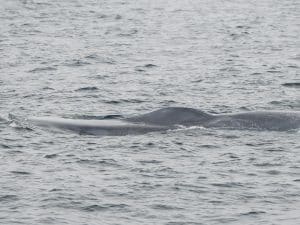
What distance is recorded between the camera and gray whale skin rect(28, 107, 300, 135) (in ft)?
81.0

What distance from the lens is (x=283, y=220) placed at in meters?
18.2

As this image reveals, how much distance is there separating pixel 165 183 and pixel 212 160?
7.42 feet

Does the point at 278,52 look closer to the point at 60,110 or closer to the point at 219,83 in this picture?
the point at 219,83

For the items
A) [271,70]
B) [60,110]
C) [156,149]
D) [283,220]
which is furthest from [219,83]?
[283,220]

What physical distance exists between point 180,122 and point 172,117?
0.26 meters

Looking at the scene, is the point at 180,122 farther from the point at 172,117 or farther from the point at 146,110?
the point at 146,110

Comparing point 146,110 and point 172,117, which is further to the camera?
point 146,110

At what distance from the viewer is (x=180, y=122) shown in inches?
982

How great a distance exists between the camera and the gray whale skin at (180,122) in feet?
81.0

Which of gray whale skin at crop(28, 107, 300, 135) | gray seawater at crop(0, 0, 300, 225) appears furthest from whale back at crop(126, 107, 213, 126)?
gray seawater at crop(0, 0, 300, 225)

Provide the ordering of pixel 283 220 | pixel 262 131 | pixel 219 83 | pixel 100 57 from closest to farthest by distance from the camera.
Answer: pixel 283 220 → pixel 262 131 → pixel 219 83 → pixel 100 57

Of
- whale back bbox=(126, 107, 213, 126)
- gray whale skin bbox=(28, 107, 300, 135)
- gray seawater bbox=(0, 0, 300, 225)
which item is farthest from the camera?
whale back bbox=(126, 107, 213, 126)

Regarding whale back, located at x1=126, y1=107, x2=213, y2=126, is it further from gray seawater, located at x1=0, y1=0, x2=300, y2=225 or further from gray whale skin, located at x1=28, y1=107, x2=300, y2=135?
gray seawater, located at x1=0, y1=0, x2=300, y2=225

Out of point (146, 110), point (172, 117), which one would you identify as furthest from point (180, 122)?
point (146, 110)
